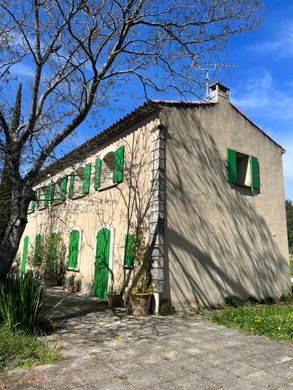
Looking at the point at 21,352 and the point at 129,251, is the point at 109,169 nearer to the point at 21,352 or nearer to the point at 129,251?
the point at 129,251

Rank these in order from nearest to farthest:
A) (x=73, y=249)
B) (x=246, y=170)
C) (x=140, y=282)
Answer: (x=140, y=282) → (x=246, y=170) → (x=73, y=249)

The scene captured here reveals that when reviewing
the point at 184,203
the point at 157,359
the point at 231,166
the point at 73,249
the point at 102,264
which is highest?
the point at 231,166

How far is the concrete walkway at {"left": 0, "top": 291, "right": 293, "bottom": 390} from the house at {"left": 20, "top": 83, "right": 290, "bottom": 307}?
1.67 m

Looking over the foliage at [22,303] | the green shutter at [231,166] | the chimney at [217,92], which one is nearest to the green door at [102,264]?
the foliage at [22,303]

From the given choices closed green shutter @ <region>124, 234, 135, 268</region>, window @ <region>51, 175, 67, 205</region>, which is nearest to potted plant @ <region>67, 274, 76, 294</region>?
window @ <region>51, 175, 67, 205</region>

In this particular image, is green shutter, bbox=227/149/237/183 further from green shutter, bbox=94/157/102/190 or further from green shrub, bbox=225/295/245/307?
green shutter, bbox=94/157/102/190

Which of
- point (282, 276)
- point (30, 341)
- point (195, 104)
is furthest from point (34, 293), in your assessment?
point (282, 276)

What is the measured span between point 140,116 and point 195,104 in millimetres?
1577

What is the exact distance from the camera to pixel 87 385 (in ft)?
12.0

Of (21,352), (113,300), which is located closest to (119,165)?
(113,300)

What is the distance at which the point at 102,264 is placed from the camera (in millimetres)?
9875

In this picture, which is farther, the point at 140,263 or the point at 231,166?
the point at 231,166

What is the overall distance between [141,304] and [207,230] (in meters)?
2.75

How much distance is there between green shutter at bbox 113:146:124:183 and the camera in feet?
31.4
